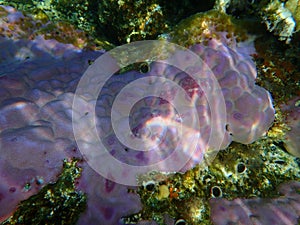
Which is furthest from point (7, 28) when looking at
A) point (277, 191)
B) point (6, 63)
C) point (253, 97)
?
point (277, 191)

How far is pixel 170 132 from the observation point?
2.20 meters

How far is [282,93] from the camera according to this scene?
2.69 metres

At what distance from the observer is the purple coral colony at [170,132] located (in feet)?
6.11

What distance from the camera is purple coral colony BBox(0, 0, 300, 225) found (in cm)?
186

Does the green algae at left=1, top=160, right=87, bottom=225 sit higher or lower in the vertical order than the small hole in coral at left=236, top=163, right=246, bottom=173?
lower

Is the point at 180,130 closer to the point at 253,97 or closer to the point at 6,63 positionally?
the point at 253,97

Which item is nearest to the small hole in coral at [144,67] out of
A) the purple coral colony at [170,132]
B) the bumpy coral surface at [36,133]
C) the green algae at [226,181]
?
the purple coral colony at [170,132]

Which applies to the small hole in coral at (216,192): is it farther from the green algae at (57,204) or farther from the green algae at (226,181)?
the green algae at (57,204)

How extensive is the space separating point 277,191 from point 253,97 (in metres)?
1.02

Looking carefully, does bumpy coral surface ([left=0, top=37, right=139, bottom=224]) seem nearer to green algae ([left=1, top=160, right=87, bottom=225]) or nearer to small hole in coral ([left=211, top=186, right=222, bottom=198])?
green algae ([left=1, top=160, right=87, bottom=225])

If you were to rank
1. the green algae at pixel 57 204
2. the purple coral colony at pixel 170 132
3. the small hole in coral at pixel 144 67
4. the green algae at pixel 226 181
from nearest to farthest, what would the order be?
the green algae at pixel 57 204 → the purple coral colony at pixel 170 132 → the green algae at pixel 226 181 → the small hole in coral at pixel 144 67

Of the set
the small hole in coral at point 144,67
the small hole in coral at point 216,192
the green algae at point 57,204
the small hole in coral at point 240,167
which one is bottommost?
the green algae at point 57,204

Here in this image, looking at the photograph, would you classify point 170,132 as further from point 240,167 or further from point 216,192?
point 240,167

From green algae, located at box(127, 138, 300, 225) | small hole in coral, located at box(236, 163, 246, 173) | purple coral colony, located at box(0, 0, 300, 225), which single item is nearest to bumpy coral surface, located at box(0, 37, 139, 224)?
purple coral colony, located at box(0, 0, 300, 225)
